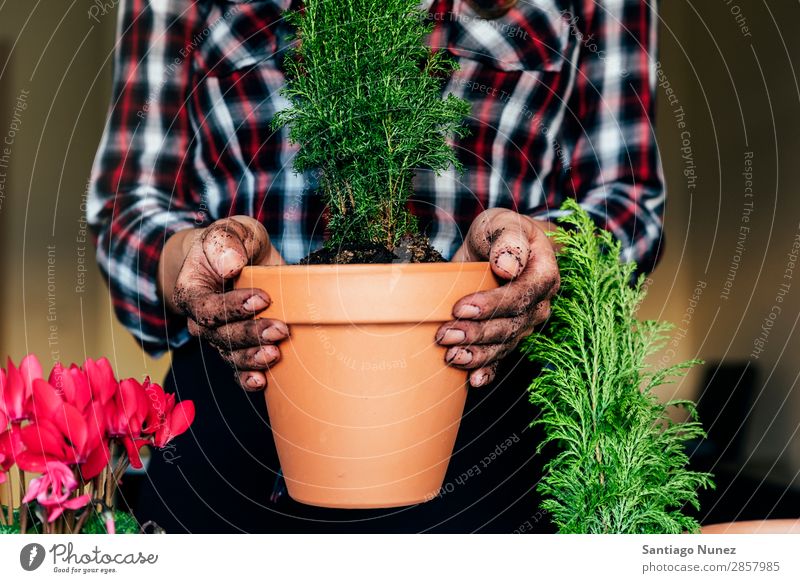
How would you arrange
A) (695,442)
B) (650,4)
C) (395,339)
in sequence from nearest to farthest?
(395,339) < (650,4) < (695,442)

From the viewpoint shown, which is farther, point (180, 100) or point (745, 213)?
point (745, 213)

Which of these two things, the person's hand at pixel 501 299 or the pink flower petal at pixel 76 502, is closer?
the pink flower petal at pixel 76 502

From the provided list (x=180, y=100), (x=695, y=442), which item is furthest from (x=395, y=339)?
(x=695, y=442)

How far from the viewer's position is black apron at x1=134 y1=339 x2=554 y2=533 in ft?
3.19

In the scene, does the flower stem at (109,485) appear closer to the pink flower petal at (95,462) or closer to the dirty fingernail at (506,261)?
the pink flower petal at (95,462)

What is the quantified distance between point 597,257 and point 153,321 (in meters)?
0.65

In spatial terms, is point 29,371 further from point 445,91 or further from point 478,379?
point 445,91

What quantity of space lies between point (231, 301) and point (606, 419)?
37 centimetres

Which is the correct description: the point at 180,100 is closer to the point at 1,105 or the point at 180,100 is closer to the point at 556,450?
the point at 1,105

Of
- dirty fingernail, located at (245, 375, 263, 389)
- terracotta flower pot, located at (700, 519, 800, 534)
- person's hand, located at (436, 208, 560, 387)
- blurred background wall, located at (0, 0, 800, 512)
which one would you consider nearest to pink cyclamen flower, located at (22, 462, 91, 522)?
dirty fingernail, located at (245, 375, 263, 389)

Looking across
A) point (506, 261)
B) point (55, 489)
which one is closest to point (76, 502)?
point (55, 489)

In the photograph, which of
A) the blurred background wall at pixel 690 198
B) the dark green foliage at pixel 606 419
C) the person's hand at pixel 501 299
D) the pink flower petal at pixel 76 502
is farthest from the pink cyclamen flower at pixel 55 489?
the blurred background wall at pixel 690 198

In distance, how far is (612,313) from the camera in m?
0.78

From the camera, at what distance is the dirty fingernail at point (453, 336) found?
2.27ft
